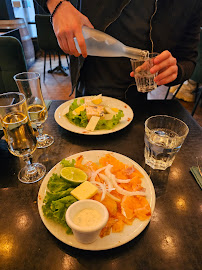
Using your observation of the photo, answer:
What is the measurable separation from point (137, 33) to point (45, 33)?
3.07 m

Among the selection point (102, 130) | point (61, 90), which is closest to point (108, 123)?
point (102, 130)

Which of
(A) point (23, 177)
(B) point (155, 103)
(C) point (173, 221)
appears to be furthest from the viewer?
(B) point (155, 103)

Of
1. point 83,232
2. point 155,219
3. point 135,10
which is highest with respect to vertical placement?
point 135,10

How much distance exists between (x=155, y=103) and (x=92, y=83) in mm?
508

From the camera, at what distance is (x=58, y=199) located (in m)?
0.66

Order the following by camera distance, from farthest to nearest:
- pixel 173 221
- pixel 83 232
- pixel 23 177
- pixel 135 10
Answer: pixel 135 10 → pixel 23 177 → pixel 173 221 → pixel 83 232

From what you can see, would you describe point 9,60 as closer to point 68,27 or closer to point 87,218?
point 68,27

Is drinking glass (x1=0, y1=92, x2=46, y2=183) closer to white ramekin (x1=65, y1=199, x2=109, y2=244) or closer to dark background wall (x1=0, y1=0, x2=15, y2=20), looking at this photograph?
white ramekin (x1=65, y1=199, x2=109, y2=244)

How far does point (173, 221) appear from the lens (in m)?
0.66

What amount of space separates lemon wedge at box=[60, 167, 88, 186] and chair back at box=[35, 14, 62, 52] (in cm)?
362

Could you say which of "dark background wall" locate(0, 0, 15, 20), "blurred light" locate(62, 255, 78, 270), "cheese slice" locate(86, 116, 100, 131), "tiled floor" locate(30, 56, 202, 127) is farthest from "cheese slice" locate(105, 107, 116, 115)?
"dark background wall" locate(0, 0, 15, 20)

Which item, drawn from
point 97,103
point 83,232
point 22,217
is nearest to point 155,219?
point 83,232

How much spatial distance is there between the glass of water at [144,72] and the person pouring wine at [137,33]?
0.04 meters

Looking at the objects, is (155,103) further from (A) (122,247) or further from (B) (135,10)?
(A) (122,247)
